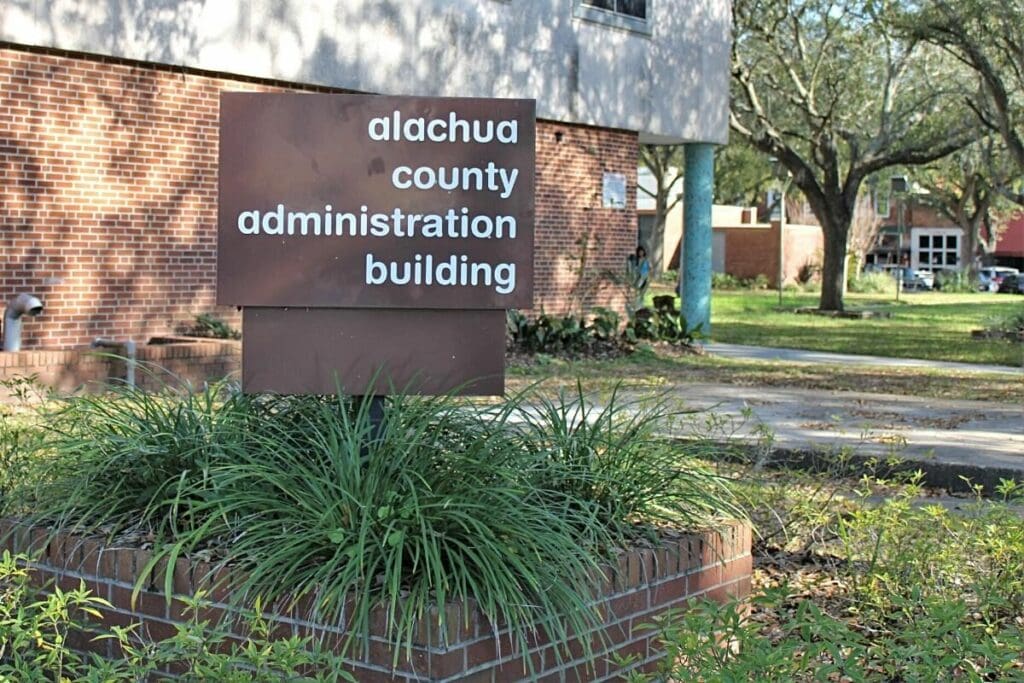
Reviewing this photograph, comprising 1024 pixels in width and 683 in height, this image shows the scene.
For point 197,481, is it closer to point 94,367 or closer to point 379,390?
point 379,390

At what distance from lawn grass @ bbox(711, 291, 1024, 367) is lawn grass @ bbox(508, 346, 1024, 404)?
3.61 metres

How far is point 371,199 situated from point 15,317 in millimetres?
8311

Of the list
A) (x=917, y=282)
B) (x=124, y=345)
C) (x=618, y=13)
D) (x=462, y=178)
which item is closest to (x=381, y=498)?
(x=462, y=178)

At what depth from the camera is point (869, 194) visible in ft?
199

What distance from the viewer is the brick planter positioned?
3.92 meters

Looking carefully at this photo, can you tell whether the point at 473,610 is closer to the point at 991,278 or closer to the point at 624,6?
the point at 624,6

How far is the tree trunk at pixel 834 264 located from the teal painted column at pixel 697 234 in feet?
37.2

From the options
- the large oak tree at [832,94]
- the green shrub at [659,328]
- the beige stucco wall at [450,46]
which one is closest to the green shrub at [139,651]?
the beige stucco wall at [450,46]

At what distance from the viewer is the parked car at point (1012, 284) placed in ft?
191

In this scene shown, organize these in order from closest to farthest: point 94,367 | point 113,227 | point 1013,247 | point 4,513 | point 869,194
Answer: point 4,513
point 94,367
point 113,227
point 869,194
point 1013,247

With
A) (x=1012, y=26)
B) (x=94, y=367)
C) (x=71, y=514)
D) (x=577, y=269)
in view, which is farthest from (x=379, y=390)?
(x=1012, y=26)

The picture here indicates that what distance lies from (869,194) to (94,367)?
5277cm

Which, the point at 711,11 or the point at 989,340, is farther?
the point at 989,340

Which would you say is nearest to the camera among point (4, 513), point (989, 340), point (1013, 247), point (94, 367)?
point (4, 513)
